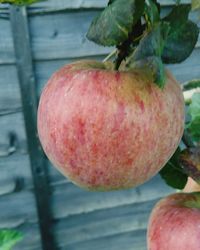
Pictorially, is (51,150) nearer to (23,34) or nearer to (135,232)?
(23,34)

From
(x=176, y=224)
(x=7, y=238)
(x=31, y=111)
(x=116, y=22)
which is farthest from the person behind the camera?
(x=31, y=111)

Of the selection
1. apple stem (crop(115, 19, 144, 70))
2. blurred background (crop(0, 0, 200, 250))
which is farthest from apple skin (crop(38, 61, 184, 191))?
blurred background (crop(0, 0, 200, 250))

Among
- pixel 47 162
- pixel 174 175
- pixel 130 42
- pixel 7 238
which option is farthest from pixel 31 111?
pixel 130 42

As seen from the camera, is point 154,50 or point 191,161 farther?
point 191,161

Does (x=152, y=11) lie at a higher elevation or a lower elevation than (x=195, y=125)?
higher

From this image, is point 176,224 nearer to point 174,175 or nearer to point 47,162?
point 174,175

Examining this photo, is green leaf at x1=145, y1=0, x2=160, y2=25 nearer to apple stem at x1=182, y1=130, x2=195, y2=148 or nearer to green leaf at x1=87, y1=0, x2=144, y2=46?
green leaf at x1=87, y1=0, x2=144, y2=46
